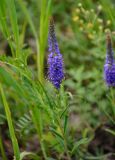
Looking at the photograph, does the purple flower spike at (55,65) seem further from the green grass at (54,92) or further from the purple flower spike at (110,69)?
the purple flower spike at (110,69)

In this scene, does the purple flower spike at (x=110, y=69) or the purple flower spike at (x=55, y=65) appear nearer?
the purple flower spike at (x=55, y=65)

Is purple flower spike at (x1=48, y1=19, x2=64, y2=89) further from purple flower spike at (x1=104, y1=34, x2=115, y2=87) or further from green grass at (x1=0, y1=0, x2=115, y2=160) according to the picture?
purple flower spike at (x1=104, y1=34, x2=115, y2=87)

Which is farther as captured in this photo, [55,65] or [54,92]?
[54,92]

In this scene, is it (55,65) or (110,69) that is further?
(110,69)

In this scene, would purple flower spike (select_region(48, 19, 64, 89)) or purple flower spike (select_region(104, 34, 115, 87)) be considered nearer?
purple flower spike (select_region(48, 19, 64, 89))

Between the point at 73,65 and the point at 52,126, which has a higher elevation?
the point at 73,65

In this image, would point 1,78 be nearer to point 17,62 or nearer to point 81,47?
point 17,62

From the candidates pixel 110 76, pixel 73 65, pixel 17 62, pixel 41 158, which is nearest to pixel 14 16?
pixel 17 62

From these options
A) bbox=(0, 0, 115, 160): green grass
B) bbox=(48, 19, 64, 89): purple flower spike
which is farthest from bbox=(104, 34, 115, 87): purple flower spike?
bbox=(48, 19, 64, 89): purple flower spike

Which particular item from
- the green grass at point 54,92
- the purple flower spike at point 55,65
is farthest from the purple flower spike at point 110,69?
the purple flower spike at point 55,65

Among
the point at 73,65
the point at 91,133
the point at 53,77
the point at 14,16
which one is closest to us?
the point at 53,77

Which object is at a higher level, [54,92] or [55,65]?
[55,65]
